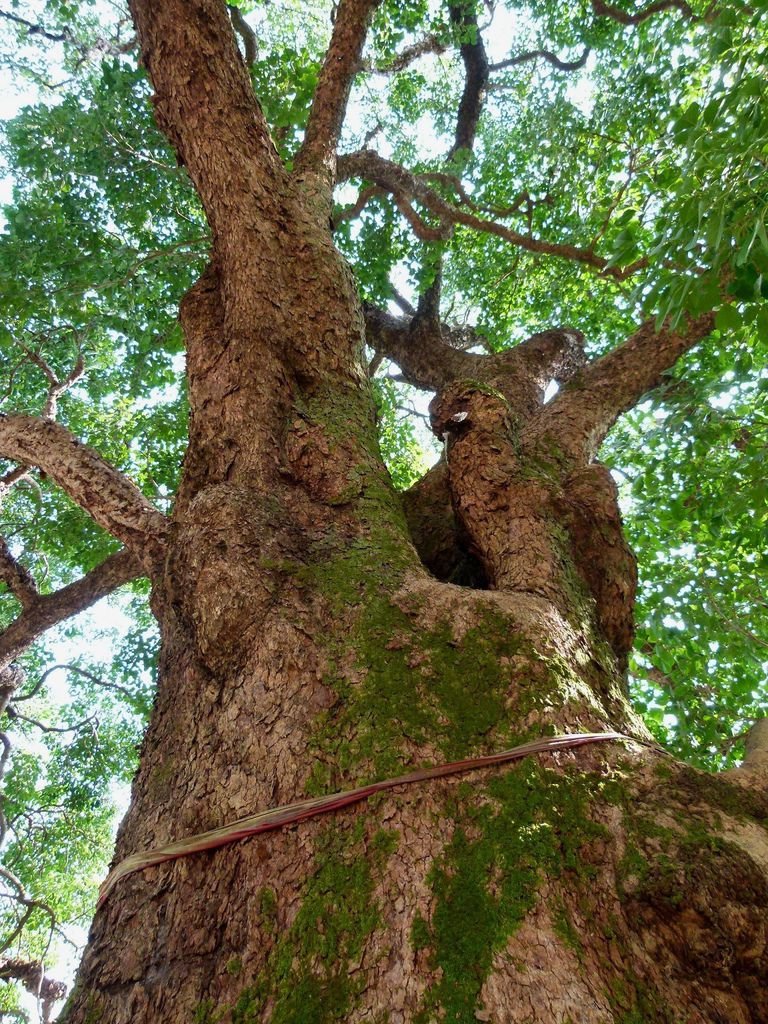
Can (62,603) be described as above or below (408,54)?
below

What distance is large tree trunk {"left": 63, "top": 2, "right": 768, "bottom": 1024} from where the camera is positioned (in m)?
1.20

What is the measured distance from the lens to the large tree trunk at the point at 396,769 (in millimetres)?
1195

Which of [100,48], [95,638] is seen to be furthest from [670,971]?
[100,48]

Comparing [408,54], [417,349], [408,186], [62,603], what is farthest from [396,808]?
[408,54]

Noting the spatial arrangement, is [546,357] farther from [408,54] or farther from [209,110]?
[408,54]

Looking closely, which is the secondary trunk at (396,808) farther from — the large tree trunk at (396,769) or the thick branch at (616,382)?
the thick branch at (616,382)

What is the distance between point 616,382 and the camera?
149 inches

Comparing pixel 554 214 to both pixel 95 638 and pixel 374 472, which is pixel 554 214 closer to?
pixel 374 472

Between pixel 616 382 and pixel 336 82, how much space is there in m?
3.12

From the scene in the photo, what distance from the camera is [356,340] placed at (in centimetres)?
317

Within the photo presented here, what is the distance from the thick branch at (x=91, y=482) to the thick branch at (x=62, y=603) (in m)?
1.70

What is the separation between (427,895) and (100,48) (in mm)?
10000

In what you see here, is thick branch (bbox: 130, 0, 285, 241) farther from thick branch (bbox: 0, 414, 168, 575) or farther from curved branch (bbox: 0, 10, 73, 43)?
curved branch (bbox: 0, 10, 73, 43)

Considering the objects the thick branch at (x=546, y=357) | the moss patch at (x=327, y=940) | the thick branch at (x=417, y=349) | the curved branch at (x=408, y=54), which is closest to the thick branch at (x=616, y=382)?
the thick branch at (x=546, y=357)
